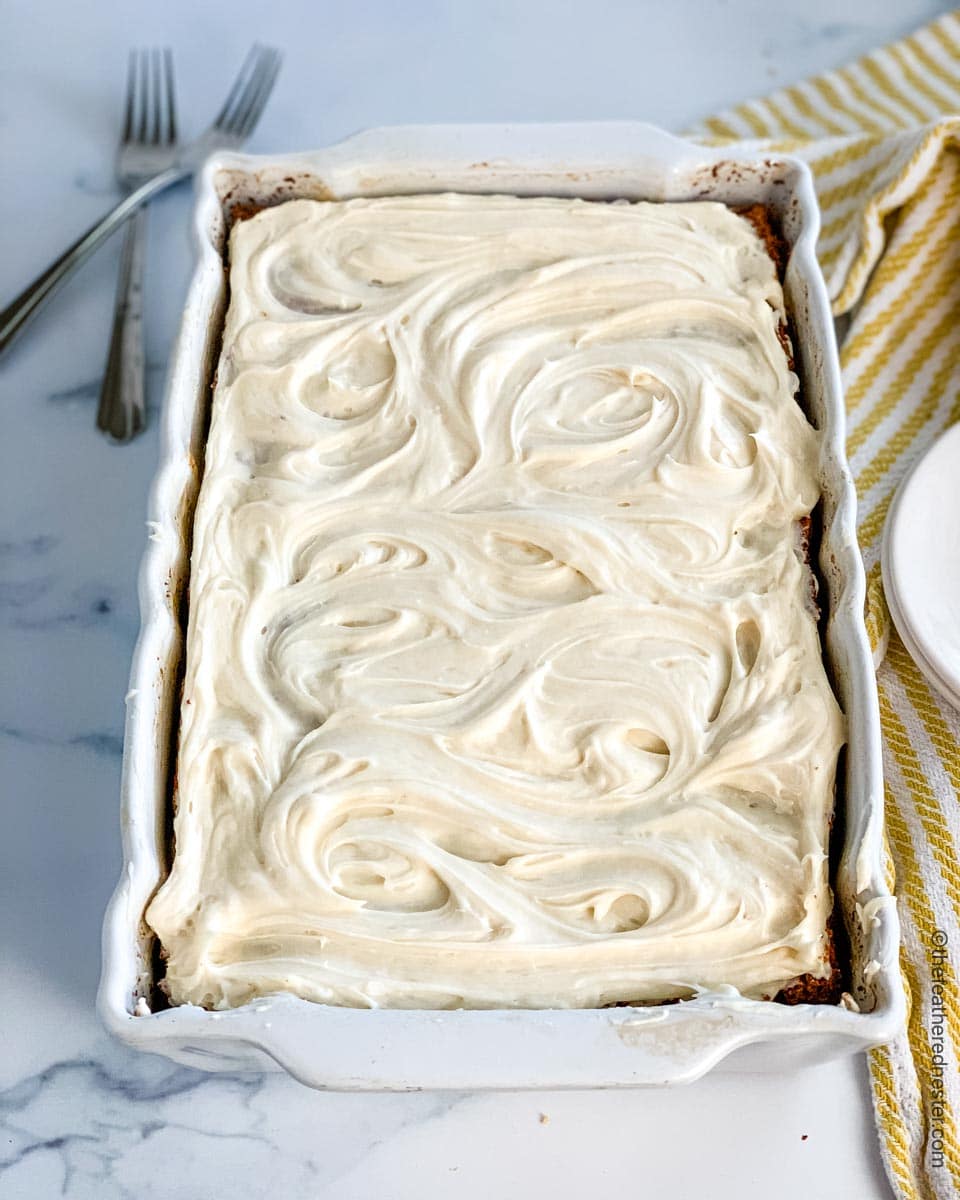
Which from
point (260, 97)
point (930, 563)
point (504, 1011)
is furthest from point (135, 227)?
point (504, 1011)

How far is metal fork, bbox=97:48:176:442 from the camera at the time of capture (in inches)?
93.0

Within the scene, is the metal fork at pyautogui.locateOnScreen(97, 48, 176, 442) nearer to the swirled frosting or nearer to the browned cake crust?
the swirled frosting

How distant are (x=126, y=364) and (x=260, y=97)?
0.70 meters

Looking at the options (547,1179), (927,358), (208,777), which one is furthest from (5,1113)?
(927,358)

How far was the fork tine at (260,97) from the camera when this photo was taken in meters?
2.63

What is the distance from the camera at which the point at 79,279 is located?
8.36 ft

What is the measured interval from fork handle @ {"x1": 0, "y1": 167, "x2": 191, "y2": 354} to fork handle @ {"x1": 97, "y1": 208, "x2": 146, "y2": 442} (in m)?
0.07

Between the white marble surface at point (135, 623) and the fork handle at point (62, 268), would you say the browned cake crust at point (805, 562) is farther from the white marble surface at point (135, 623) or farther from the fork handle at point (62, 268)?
the fork handle at point (62, 268)

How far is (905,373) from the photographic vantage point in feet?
7.68

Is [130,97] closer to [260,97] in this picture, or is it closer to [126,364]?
[260,97]

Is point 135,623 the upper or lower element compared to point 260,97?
lower

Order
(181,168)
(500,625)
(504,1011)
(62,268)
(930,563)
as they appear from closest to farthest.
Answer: (504,1011) < (500,625) < (930,563) < (62,268) < (181,168)

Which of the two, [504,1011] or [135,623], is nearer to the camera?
[504,1011]

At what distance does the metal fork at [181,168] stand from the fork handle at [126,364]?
0.08 meters
